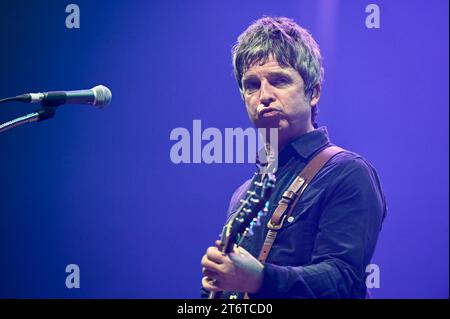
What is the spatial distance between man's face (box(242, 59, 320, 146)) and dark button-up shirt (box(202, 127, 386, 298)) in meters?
0.23

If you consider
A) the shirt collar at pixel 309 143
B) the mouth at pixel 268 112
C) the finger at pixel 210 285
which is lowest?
the finger at pixel 210 285

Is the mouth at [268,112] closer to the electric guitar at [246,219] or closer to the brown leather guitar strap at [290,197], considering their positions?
the brown leather guitar strap at [290,197]

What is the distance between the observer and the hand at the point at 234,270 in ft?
7.64

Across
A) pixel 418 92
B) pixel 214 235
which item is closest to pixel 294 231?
pixel 214 235

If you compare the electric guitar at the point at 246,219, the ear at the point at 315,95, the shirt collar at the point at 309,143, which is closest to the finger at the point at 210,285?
the electric guitar at the point at 246,219

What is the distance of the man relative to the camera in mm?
2395

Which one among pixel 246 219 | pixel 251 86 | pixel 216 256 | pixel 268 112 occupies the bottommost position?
pixel 216 256

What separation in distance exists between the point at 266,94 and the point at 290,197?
1.35 feet

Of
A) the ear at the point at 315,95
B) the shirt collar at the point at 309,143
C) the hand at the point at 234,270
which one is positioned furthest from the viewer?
the ear at the point at 315,95

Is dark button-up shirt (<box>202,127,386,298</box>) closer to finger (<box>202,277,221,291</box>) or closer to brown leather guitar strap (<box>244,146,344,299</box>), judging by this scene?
brown leather guitar strap (<box>244,146,344,299</box>)

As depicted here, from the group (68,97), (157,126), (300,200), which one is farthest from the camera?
(157,126)

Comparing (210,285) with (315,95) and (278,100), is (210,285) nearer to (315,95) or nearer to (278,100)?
(278,100)

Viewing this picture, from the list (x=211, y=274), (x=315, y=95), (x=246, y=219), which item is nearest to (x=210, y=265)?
(x=211, y=274)

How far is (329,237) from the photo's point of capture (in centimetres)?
250
